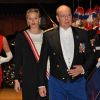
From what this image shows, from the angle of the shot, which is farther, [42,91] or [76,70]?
[42,91]

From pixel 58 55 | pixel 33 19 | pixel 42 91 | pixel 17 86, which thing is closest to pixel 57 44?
pixel 58 55

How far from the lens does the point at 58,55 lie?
3.58 meters

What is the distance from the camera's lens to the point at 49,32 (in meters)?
3.69

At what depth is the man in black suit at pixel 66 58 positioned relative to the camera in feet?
11.7

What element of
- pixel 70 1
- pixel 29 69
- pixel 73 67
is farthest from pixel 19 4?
pixel 73 67

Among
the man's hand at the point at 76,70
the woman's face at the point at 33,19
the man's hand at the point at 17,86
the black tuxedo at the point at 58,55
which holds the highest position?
the woman's face at the point at 33,19

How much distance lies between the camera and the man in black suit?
356 centimetres

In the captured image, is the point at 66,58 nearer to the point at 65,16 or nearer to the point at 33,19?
the point at 65,16

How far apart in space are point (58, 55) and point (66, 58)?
0.24ft

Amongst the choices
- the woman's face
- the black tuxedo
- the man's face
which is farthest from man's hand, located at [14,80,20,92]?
the man's face

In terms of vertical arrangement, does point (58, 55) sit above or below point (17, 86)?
above

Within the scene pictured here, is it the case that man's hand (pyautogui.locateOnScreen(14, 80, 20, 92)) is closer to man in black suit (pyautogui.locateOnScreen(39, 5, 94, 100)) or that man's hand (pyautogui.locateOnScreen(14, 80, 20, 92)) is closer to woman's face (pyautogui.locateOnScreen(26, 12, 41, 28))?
man in black suit (pyautogui.locateOnScreen(39, 5, 94, 100))

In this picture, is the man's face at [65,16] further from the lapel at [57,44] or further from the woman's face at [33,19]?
the woman's face at [33,19]

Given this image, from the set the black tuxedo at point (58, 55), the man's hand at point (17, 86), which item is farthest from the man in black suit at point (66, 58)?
the man's hand at point (17, 86)
